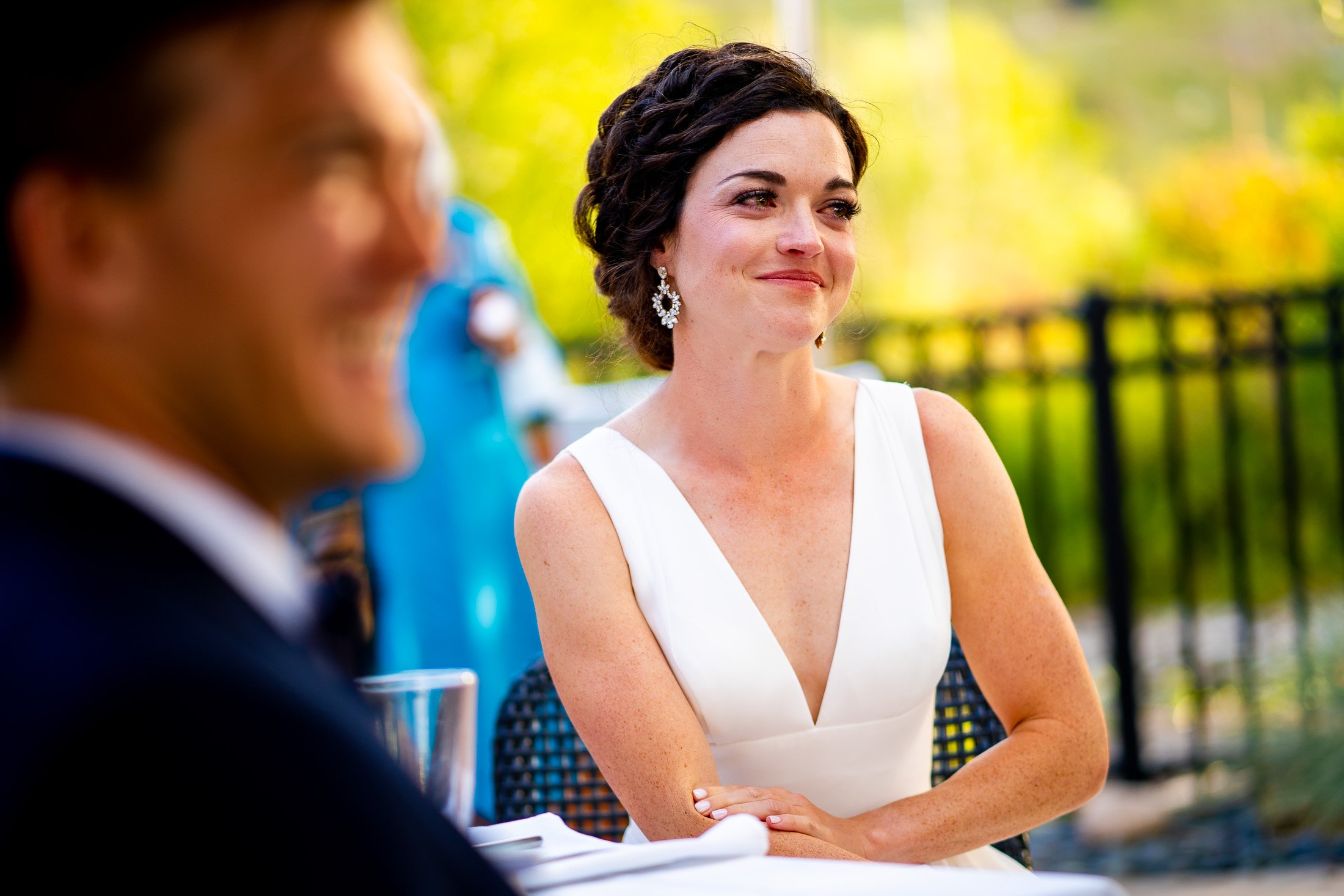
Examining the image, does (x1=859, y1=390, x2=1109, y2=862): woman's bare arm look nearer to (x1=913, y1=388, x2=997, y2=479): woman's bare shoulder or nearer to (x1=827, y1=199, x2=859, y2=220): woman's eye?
(x1=913, y1=388, x2=997, y2=479): woman's bare shoulder

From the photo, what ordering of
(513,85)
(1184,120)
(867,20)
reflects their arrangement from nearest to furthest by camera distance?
(513,85)
(1184,120)
(867,20)

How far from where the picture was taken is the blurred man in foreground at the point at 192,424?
0.53m

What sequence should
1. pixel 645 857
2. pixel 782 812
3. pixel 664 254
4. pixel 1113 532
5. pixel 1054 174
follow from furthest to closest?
1. pixel 1054 174
2. pixel 1113 532
3. pixel 664 254
4. pixel 782 812
5. pixel 645 857

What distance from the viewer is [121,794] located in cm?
52

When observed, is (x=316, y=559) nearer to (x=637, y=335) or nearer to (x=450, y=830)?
(x=637, y=335)

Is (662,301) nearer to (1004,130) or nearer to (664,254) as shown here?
(664,254)

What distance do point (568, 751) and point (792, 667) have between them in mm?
413

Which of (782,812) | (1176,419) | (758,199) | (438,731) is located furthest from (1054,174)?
(438,731)

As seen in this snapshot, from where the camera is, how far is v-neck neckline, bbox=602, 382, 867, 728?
7.20 feet

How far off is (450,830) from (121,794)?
0.57 feet

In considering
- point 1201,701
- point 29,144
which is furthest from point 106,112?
point 1201,701

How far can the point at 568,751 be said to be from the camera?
2.30 m

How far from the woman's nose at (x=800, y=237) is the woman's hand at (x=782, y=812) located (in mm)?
895

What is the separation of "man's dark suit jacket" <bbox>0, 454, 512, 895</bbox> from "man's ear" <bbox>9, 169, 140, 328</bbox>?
76 millimetres
